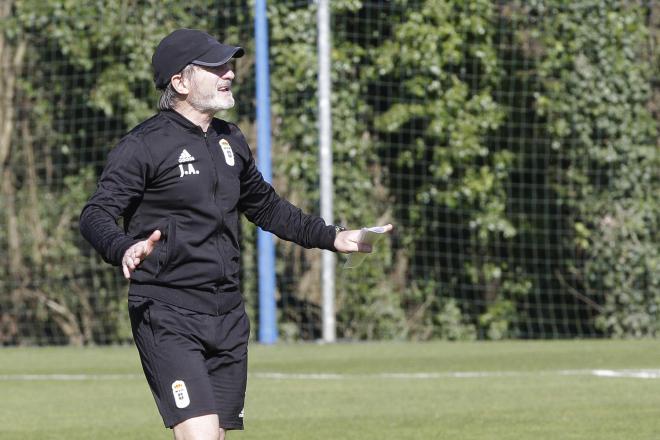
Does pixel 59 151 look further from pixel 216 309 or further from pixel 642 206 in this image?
pixel 216 309

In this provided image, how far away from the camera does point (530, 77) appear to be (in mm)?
15445

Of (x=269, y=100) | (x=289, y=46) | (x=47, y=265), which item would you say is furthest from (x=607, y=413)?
(x=47, y=265)

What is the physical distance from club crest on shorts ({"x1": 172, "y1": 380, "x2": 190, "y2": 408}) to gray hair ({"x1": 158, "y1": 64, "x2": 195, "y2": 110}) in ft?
3.06

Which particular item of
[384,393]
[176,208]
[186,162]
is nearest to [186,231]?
[176,208]

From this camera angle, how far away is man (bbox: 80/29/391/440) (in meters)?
4.55

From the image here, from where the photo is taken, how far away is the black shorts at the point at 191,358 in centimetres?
454

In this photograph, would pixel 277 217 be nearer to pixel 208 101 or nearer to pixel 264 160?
pixel 208 101

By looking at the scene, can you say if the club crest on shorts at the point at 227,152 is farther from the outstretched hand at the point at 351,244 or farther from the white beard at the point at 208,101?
the outstretched hand at the point at 351,244

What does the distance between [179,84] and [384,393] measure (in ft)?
17.4

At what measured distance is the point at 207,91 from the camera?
479cm

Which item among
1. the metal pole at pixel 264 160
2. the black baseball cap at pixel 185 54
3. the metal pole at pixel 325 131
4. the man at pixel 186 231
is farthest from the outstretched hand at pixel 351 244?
the metal pole at pixel 325 131

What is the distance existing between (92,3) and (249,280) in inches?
134

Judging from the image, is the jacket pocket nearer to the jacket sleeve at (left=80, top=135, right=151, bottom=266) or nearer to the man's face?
the jacket sleeve at (left=80, top=135, right=151, bottom=266)

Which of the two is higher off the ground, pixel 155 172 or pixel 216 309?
pixel 155 172
